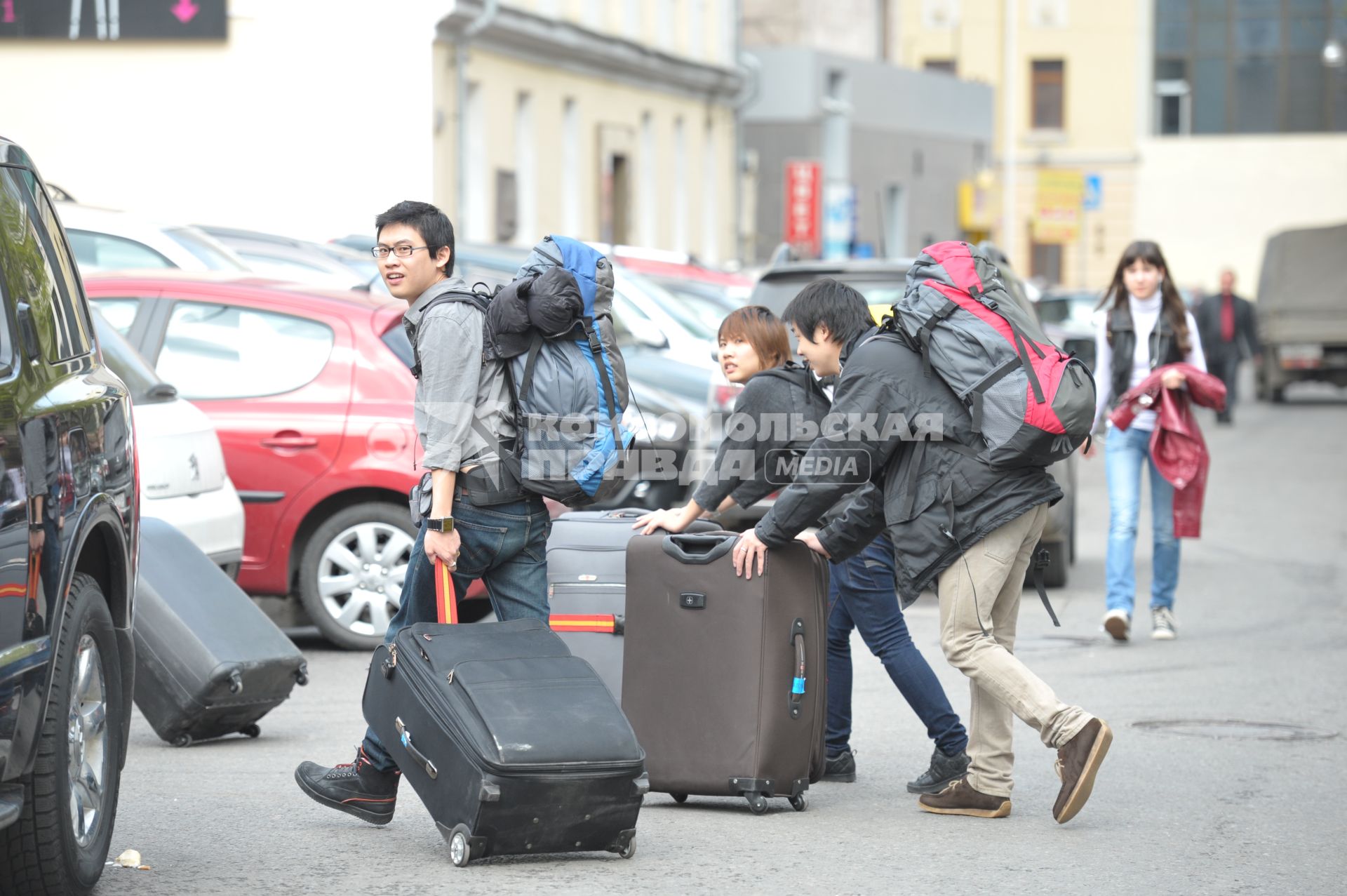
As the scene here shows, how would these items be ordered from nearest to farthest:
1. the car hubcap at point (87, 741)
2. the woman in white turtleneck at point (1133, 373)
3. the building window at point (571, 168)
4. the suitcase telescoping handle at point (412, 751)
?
the car hubcap at point (87, 741)
the suitcase telescoping handle at point (412, 751)
the woman in white turtleneck at point (1133, 373)
the building window at point (571, 168)

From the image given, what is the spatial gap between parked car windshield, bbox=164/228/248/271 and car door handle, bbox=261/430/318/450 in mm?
2768

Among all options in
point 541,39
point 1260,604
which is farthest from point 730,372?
point 541,39

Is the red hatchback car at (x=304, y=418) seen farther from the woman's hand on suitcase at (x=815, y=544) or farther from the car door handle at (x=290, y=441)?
the woman's hand on suitcase at (x=815, y=544)

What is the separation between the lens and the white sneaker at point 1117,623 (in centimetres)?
995

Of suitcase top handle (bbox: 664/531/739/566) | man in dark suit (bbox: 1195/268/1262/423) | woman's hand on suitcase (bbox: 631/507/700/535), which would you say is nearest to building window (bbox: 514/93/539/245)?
man in dark suit (bbox: 1195/268/1262/423)

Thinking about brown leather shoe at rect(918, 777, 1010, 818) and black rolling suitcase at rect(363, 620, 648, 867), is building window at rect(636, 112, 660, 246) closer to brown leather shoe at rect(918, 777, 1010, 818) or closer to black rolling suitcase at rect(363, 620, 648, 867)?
brown leather shoe at rect(918, 777, 1010, 818)

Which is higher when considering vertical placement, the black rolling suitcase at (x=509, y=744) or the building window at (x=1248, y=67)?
the building window at (x=1248, y=67)

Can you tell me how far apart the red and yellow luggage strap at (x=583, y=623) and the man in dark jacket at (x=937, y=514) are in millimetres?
630

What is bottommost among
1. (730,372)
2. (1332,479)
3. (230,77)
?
(1332,479)

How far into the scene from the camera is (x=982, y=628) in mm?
6133

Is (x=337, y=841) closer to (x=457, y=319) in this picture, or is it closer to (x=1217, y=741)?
(x=457, y=319)

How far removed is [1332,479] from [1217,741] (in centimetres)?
1315

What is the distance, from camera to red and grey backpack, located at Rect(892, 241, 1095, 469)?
234 inches

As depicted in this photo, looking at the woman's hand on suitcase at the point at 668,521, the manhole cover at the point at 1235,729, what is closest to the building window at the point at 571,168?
the manhole cover at the point at 1235,729
